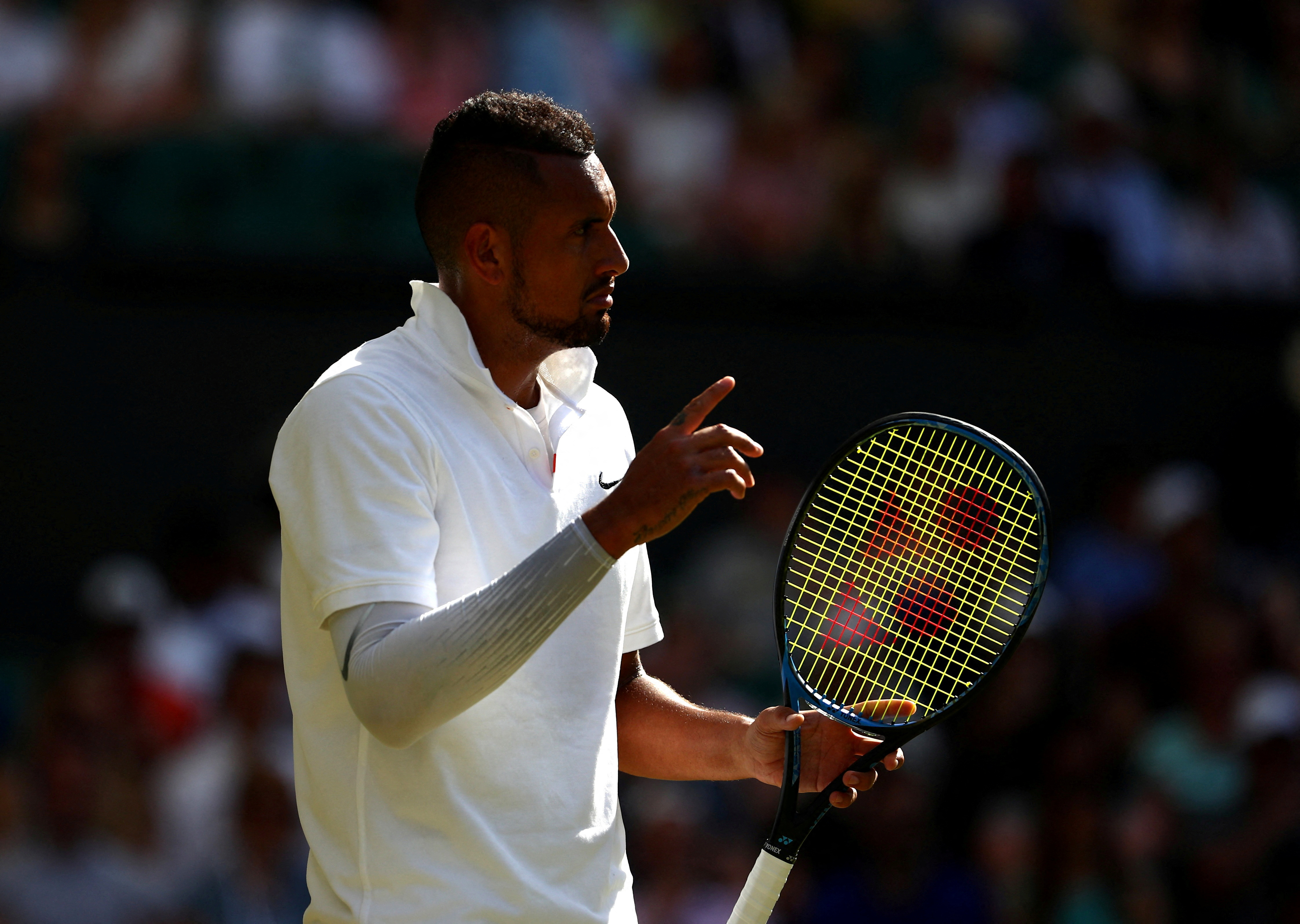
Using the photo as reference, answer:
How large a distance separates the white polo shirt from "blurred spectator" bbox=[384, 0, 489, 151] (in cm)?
455

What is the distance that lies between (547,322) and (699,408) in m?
0.37

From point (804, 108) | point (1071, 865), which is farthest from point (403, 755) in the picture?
point (804, 108)

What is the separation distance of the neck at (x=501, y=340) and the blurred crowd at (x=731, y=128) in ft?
12.9

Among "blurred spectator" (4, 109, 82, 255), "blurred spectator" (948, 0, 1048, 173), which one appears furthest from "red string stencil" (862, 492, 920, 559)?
"blurred spectator" (4, 109, 82, 255)

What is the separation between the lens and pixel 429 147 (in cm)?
227

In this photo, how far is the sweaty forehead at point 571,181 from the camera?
2.20m

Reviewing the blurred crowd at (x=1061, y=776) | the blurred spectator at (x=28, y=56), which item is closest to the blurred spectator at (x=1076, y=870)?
the blurred crowd at (x=1061, y=776)

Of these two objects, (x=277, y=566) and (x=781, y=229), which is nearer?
(x=277, y=566)

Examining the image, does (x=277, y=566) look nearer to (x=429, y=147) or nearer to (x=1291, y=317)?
(x=429, y=147)

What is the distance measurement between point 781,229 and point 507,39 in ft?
4.58

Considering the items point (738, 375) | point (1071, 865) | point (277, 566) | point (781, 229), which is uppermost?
point (781, 229)

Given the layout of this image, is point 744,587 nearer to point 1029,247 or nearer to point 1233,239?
point 1029,247

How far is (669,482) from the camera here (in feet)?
6.14

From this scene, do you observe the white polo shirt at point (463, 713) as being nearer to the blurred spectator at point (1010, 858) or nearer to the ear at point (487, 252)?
the ear at point (487, 252)
